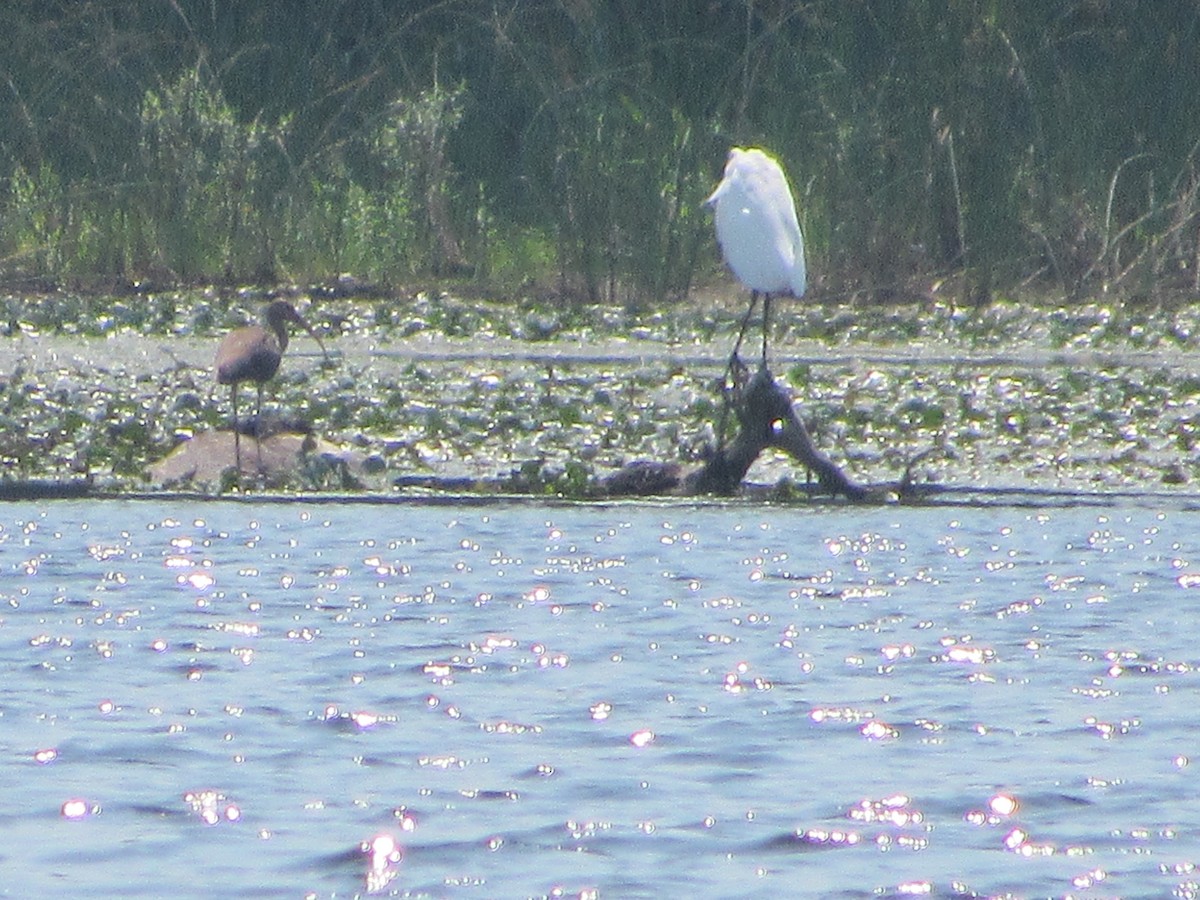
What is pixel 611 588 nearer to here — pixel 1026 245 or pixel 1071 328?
pixel 1071 328

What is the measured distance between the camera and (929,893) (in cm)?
380

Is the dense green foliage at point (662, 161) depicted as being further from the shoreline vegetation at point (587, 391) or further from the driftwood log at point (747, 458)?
the driftwood log at point (747, 458)

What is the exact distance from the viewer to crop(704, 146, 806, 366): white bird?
9.77 metres

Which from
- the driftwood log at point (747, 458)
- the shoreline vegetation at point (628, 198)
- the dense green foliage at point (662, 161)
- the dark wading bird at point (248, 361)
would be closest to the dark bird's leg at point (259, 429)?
the dark wading bird at point (248, 361)

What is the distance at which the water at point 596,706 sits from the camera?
401 centimetres

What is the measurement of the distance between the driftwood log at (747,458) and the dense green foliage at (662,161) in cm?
589

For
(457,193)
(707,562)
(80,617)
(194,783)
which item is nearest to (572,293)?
(457,193)

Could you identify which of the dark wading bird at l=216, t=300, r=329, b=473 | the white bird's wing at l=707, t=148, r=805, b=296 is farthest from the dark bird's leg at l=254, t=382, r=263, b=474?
the white bird's wing at l=707, t=148, r=805, b=296

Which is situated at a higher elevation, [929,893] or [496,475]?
[929,893]

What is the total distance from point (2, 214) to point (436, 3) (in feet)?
13.9

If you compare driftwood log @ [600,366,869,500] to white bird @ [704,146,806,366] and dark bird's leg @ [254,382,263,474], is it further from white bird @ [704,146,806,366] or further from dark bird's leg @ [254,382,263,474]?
dark bird's leg @ [254,382,263,474]

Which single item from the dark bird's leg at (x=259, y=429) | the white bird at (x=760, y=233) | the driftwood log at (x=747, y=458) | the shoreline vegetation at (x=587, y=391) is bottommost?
the shoreline vegetation at (x=587, y=391)

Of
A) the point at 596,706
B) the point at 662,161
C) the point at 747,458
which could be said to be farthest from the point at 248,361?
the point at 662,161

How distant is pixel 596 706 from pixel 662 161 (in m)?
9.76
